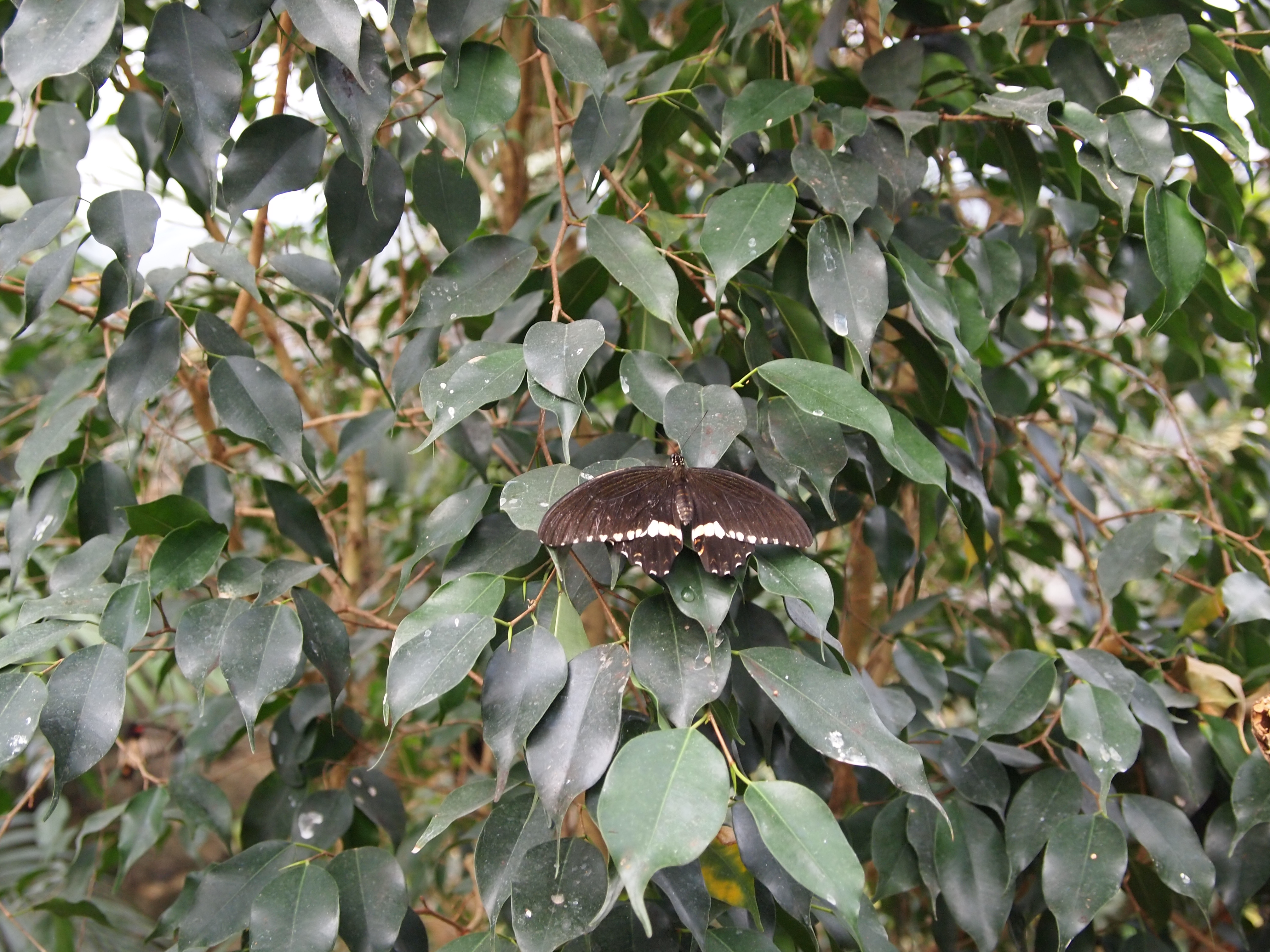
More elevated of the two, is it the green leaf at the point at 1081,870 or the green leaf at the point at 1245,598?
the green leaf at the point at 1245,598

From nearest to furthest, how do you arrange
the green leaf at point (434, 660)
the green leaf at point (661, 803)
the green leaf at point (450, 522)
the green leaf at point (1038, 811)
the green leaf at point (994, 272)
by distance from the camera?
1. the green leaf at point (661, 803)
2. the green leaf at point (434, 660)
3. the green leaf at point (450, 522)
4. the green leaf at point (1038, 811)
5. the green leaf at point (994, 272)

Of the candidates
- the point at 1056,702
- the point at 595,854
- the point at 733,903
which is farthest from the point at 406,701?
the point at 1056,702

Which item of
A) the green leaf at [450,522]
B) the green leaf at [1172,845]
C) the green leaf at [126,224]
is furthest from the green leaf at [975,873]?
the green leaf at [126,224]

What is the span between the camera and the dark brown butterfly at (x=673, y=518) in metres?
0.55

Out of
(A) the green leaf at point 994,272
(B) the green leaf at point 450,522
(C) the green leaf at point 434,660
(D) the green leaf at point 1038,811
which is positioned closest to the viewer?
(C) the green leaf at point 434,660

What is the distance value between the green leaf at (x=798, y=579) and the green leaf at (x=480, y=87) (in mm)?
362

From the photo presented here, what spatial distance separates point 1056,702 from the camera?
42.0 inches

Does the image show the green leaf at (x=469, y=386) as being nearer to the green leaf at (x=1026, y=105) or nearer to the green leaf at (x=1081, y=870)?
the green leaf at (x=1026, y=105)

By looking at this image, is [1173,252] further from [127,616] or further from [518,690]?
[127,616]

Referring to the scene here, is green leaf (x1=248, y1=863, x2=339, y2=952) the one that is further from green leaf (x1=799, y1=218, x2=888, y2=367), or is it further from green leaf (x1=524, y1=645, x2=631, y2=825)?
green leaf (x1=799, y1=218, x2=888, y2=367)

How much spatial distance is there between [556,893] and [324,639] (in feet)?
0.97

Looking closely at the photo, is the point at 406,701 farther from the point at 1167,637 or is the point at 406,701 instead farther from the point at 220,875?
the point at 1167,637

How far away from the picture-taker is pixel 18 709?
2.02 feet

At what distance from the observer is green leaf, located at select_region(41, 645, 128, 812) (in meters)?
0.61
